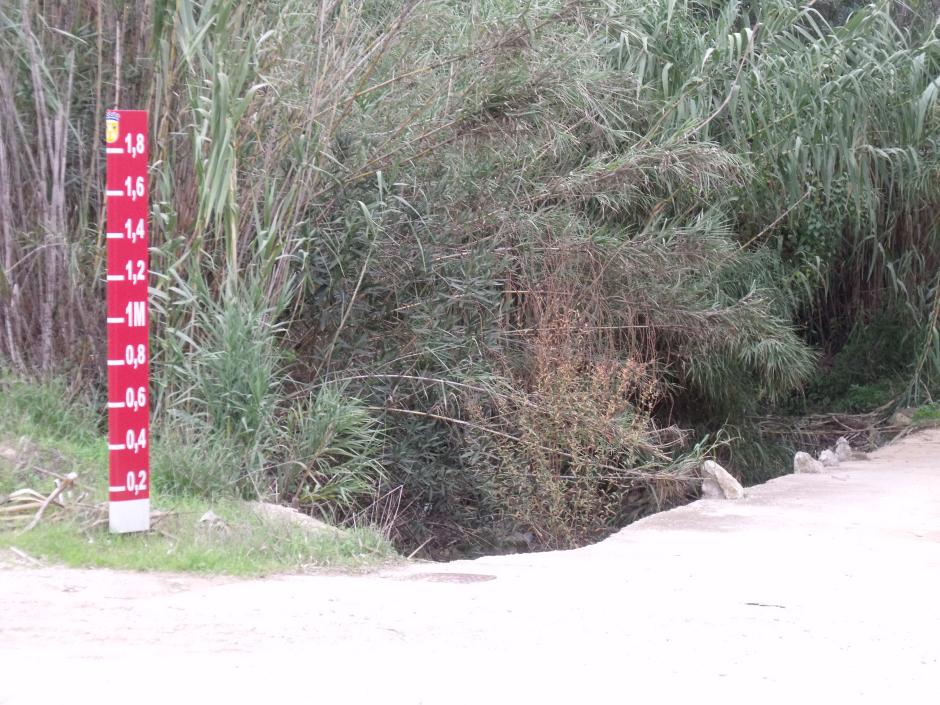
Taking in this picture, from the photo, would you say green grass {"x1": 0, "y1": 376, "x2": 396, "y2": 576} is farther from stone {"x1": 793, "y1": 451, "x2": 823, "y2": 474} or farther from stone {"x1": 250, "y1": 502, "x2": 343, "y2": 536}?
stone {"x1": 793, "y1": 451, "x2": 823, "y2": 474}

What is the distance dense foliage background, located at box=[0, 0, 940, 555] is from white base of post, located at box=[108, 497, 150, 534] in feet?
2.10

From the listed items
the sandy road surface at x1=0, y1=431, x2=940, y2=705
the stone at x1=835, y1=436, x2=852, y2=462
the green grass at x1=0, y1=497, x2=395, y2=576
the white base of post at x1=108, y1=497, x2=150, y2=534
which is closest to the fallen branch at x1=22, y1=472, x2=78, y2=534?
the green grass at x1=0, y1=497, x2=395, y2=576

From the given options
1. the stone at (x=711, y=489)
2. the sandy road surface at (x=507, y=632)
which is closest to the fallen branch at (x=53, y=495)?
the sandy road surface at (x=507, y=632)

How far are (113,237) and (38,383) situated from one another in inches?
72.4

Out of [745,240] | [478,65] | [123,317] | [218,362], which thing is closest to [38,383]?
[218,362]

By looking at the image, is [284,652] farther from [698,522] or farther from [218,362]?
[698,522]

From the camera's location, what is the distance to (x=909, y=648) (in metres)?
4.12

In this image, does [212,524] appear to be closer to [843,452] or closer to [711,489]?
[711,489]

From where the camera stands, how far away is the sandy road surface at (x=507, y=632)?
138 inches

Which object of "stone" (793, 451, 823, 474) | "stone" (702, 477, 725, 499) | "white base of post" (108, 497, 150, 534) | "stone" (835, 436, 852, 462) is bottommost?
"stone" (835, 436, 852, 462)

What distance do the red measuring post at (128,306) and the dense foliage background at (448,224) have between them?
65cm

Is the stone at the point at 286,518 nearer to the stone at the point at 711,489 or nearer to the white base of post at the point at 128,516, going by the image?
the white base of post at the point at 128,516

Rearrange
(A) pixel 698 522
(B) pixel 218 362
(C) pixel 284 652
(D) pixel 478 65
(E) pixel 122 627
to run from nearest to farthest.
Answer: (C) pixel 284 652, (E) pixel 122 627, (B) pixel 218 362, (A) pixel 698 522, (D) pixel 478 65

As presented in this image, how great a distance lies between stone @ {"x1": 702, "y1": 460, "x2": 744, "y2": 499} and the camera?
7.60 metres
